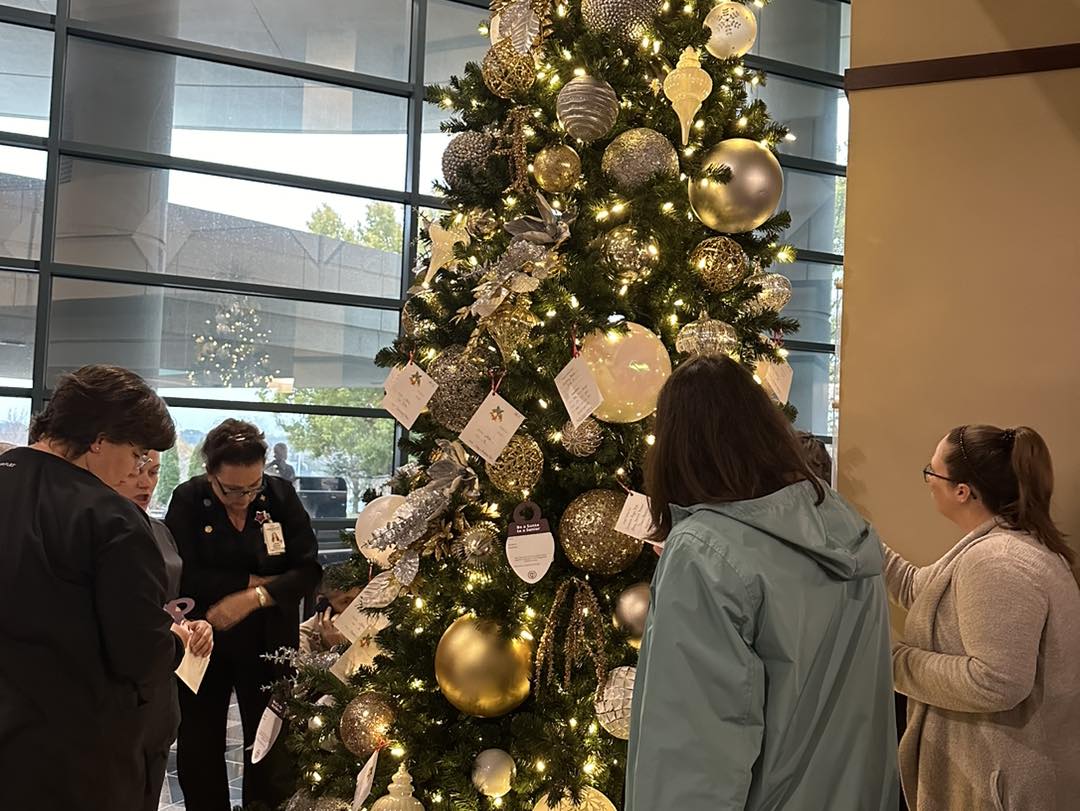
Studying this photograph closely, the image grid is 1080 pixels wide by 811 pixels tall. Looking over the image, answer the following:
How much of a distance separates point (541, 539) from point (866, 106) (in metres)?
1.90

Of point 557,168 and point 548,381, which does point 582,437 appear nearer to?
point 548,381

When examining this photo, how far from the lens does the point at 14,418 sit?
559 cm

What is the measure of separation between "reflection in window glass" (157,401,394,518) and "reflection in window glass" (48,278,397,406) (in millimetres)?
135

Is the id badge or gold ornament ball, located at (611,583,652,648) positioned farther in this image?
the id badge

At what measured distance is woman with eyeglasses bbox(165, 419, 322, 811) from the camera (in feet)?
11.4

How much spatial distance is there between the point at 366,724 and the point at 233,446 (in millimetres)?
1362

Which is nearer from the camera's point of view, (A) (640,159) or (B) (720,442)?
(B) (720,442)

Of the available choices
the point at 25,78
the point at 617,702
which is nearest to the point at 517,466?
the point at 617,702

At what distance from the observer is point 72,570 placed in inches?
81.7

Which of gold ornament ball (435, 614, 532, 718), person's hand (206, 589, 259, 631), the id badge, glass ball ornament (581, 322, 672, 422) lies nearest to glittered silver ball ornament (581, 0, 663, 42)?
glass ball ornament (581, 322, 672, 422)

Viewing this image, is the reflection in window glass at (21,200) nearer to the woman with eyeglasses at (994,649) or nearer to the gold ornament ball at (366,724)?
the gold ornament ball at (366,724)

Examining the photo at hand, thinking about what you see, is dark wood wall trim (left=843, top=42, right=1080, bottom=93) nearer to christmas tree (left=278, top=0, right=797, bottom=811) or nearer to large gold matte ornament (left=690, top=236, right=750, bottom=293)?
christmas tree (left=278, top=0, right=797, bottom=811)

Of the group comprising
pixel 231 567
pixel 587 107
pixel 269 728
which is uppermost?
pixel 587 107

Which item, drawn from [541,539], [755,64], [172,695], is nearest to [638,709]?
[541,539]
